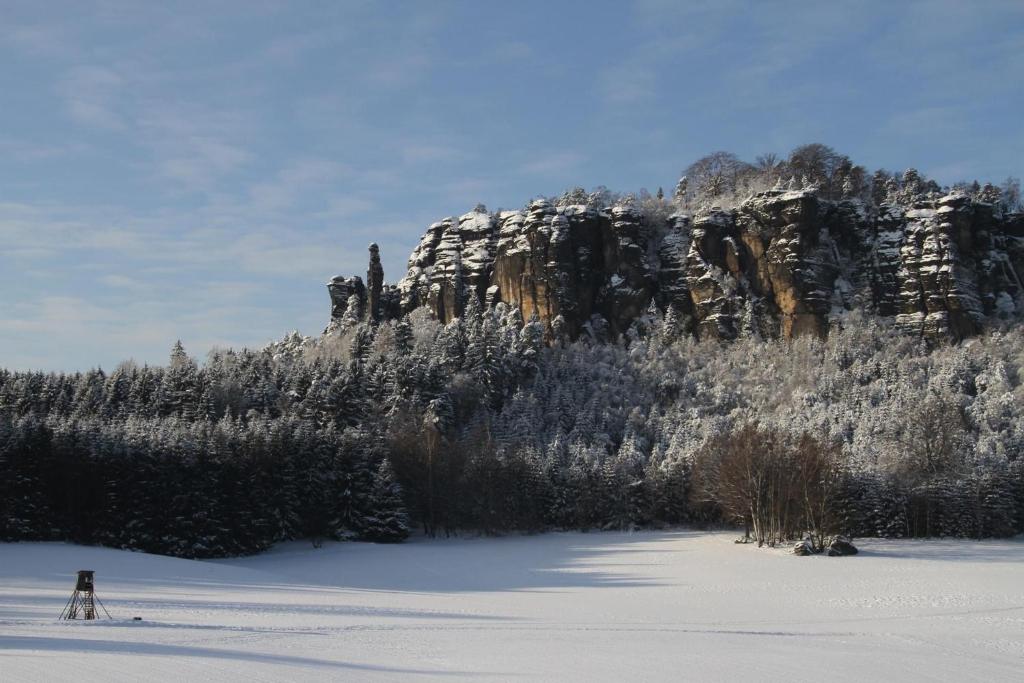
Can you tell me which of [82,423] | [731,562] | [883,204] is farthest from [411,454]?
[883,204]

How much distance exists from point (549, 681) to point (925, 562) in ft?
145

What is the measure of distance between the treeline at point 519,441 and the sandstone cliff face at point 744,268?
6.80m

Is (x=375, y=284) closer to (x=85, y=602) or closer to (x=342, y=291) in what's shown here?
(x=342, y=291)

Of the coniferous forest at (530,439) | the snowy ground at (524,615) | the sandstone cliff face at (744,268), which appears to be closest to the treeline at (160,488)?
the coniferous forest at (530,439)

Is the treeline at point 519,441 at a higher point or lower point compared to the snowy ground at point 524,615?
higher

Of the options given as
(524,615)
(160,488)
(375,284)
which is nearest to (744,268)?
(375,284)

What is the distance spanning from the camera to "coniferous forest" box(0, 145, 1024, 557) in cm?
5738

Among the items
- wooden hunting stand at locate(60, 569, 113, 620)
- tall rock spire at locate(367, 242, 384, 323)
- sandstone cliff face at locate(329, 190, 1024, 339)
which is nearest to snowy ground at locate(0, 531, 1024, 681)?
wooden hunting stand at locate(60, 569, 113, 620)

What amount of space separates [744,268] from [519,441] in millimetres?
60169

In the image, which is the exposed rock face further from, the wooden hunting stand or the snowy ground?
the wooden hunting stand

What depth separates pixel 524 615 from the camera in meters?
32.6

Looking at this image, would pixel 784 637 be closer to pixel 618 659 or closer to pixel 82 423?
pixel 618 659

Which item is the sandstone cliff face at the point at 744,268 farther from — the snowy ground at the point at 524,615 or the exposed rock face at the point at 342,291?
the snowy ground at the point at 524,615

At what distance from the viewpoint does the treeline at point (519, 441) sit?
57250 millimetres
